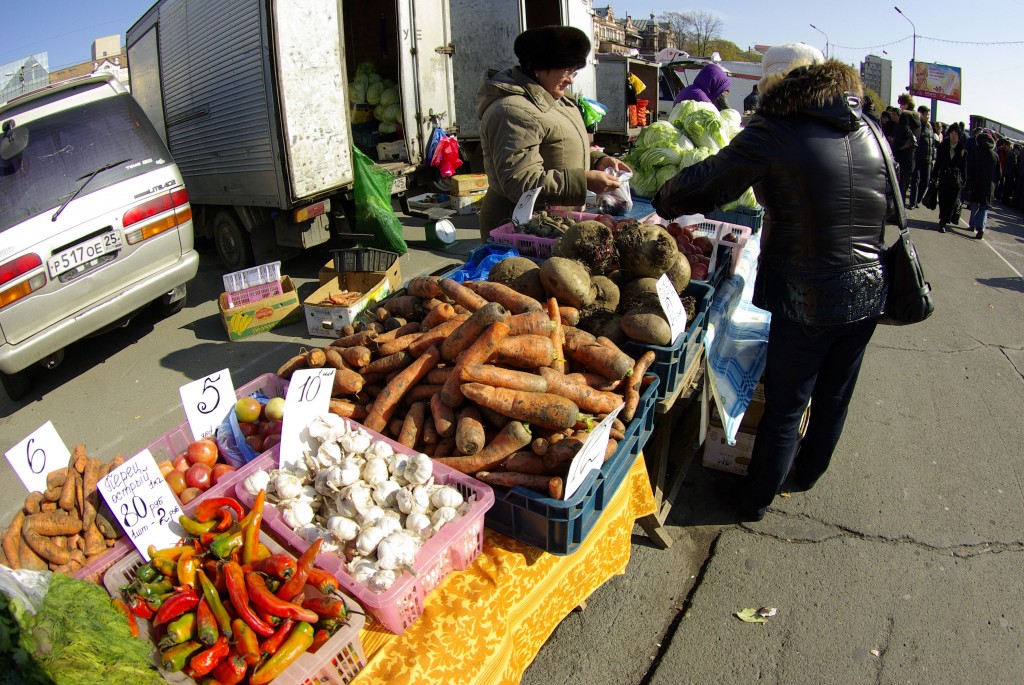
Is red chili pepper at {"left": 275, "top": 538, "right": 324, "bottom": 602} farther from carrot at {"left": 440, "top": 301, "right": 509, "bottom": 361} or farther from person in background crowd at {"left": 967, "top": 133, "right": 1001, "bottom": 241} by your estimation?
person in background crowd at {"left": 967, "top": 133, "right": 1001, "bottom": 241}

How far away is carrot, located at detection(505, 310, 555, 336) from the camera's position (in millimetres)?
2344

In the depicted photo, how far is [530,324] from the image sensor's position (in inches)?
92.7

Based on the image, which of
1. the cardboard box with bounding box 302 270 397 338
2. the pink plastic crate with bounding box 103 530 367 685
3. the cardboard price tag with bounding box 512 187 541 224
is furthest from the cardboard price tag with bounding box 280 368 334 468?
the cardboard box with bounding box 302 270 397 338

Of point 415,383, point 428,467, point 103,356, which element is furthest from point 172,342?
point 428,467

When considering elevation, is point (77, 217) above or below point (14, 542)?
above

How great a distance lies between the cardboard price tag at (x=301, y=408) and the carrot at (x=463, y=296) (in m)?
0.69

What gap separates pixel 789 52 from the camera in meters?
3.03

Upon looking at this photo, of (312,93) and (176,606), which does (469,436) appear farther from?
(312,93)

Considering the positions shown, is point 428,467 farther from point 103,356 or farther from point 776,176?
point 103,356

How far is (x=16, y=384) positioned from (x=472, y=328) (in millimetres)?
4407

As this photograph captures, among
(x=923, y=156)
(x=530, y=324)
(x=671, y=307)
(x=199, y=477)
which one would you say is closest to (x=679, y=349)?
(x=671, y=307)

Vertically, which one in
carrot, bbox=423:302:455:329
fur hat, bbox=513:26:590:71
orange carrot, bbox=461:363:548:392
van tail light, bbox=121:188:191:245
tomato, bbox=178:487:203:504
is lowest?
tomato, bbox=178:487:203:504

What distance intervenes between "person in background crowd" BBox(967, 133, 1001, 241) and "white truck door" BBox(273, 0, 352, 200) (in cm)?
993

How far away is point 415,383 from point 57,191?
358cm
